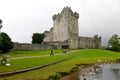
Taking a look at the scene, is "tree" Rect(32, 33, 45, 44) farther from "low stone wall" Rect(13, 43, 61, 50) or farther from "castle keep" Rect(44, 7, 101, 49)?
"low stone wall" Rect(13, 43, 61, 50)

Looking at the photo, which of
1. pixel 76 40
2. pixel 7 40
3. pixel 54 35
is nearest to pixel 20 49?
pixel 7 40

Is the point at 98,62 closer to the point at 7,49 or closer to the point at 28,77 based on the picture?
the point at 7,49

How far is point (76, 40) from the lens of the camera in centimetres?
13862

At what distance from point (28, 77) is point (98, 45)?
370 ft

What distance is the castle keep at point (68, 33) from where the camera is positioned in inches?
5500

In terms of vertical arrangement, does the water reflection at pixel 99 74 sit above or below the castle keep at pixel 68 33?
below

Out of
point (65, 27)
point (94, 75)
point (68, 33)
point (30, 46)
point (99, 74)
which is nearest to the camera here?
point (94, 75)

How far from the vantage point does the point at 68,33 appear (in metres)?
142

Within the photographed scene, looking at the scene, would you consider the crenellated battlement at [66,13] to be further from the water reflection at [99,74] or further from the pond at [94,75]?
the pond at [94,75]

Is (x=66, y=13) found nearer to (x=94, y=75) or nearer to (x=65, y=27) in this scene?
(x=65, y=27)

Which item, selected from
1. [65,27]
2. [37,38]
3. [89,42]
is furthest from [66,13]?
[37,38]

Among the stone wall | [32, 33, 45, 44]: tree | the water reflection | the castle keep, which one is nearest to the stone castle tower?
the castle keep

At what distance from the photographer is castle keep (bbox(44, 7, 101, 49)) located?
140 m

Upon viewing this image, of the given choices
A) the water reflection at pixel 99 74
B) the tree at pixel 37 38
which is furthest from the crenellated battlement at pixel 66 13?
the water reflection at pixel 99 74
